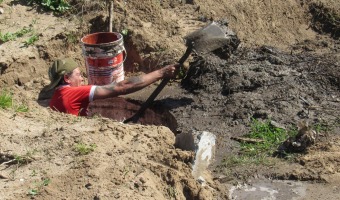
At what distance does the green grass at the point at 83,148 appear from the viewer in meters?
4.54

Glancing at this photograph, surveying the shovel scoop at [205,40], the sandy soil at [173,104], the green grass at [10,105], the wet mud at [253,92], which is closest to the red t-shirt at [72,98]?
the sandy soil at [173,104]

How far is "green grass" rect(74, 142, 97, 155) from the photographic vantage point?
454 cm

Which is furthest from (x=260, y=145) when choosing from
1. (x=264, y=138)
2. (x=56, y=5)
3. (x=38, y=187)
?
(x=56, y=5)

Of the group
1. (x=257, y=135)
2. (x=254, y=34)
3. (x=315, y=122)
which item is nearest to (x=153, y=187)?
(x=257, y=135)

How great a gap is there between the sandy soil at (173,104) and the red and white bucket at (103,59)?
67 cm

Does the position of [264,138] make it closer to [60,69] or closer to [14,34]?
[60,69]

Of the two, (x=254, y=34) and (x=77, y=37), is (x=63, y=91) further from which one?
(x=254, y=34)

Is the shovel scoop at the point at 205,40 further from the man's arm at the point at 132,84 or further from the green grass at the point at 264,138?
the green grass at the point at 264,138

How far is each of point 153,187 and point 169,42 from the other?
13.5ft

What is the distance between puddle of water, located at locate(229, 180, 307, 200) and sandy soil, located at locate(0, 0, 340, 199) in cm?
2

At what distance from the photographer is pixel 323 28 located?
9070 mm

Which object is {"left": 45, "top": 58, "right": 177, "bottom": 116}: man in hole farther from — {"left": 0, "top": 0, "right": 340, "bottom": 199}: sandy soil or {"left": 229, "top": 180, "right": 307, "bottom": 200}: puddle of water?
{"left": 229, "top": 180, "right": 307, "bottom": 200}: puddle of water

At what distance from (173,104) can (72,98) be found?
1.53 m

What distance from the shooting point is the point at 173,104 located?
718cm
